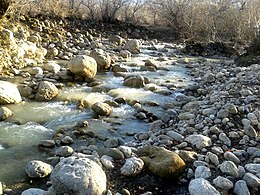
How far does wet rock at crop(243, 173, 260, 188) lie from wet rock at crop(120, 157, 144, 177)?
121 centimetres

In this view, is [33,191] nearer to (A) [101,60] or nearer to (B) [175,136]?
(B) [175,136]

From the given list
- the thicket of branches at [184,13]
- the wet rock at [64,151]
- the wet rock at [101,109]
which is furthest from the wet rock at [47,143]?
the thicket of branches at [184,13]

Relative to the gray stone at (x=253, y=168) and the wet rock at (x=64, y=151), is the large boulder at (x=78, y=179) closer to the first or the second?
the wet rock at (x=64, y=151)

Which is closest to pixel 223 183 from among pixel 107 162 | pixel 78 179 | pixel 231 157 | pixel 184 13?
pixel 231 157

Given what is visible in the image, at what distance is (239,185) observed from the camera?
3.62 m

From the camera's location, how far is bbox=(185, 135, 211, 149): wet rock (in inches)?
185

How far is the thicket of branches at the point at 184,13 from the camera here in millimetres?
17156

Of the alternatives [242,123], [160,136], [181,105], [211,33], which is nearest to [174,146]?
[160,136]

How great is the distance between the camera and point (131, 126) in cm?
620

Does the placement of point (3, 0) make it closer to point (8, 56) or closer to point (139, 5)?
point (8, 56)

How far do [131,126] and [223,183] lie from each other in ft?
9.07

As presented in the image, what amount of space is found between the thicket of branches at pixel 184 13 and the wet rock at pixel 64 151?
449 inches

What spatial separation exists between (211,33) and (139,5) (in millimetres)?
7865

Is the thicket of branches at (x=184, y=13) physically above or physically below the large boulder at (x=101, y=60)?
above
